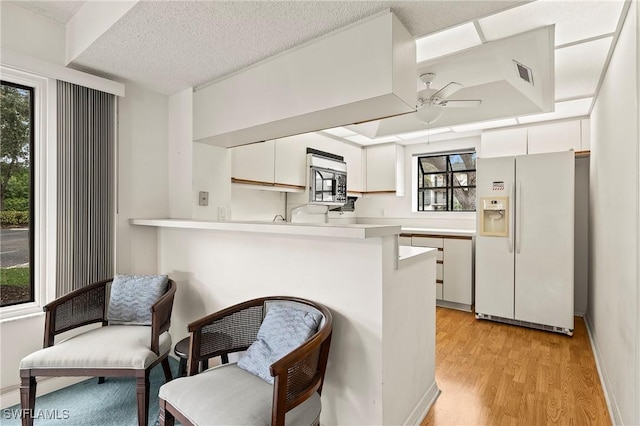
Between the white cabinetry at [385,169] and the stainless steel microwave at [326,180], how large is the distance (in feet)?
2.33

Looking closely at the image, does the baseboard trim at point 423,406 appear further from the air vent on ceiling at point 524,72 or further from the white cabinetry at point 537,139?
the white cabinetry at point 537,139

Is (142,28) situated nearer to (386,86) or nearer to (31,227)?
(386,86)

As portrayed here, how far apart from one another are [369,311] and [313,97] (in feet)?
4.11

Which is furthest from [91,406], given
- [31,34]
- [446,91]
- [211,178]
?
[446,91]

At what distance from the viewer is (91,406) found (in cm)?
205

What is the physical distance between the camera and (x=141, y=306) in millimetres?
2193

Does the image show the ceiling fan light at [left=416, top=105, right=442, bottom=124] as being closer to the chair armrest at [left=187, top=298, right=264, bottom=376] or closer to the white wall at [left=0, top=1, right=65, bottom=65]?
the chair armrest at [left=187, top=298, right=264, bottom=376]

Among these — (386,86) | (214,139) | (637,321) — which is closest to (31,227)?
(214,139)

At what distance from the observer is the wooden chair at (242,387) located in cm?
127

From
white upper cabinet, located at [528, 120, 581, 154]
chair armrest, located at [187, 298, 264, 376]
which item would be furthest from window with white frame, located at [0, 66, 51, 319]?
white upper cabinet, located at [528, 120, 581, 154]

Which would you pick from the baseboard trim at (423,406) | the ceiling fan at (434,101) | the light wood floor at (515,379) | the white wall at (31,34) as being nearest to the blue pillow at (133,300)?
the white wall at (31,34)

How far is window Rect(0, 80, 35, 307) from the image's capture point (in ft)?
6.97

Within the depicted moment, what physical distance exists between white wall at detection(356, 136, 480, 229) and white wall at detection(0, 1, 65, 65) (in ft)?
14.3

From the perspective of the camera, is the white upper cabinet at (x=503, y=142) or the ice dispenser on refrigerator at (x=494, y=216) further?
the white upper cabinet at (x=503, y=142)
